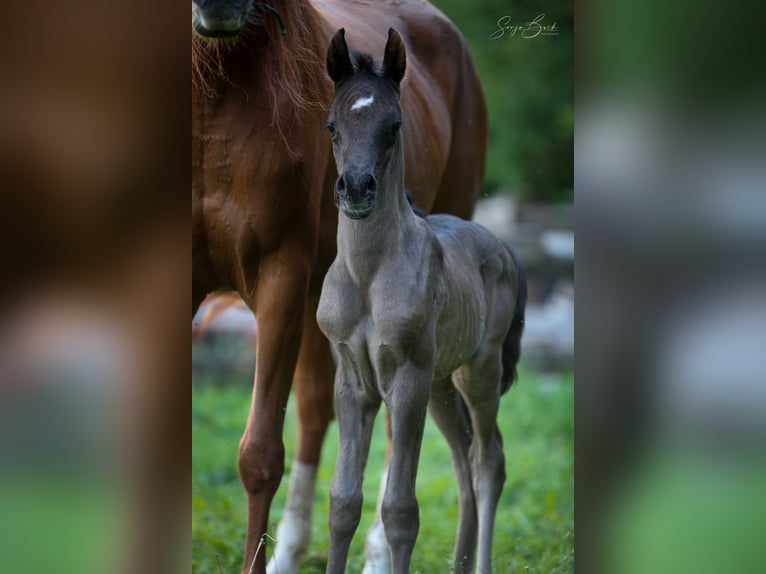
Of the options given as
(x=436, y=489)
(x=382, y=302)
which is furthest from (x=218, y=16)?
(x=436, y=489)

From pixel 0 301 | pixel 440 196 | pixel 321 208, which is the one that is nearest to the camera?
pixel 0 301

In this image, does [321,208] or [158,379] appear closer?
[158,379]

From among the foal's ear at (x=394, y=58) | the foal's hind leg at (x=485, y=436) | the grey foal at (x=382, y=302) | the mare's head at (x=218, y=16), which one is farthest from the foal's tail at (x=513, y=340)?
the mare's head at (x=218, y=16)

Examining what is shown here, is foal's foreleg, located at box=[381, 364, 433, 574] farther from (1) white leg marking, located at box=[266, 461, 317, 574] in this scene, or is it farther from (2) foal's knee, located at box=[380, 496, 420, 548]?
(1) white leg marking, located at box=[266, 461, 317, 574]

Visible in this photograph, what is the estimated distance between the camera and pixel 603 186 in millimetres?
3334

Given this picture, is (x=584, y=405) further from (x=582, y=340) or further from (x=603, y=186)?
(x=603, y=186)

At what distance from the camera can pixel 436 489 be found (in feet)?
23.4

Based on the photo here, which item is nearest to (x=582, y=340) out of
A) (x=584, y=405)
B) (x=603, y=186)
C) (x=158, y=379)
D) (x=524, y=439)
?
(x=584, y=405)

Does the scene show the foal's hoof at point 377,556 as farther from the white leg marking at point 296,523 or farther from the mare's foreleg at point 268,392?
the mare's foreleg at point 268,392

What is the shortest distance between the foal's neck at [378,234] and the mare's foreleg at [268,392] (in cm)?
56

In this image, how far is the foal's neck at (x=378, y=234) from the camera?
144 inches

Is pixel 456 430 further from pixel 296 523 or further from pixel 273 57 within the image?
pixel 273 57

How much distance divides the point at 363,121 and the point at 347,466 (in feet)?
3.90

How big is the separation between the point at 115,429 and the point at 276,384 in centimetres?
107
